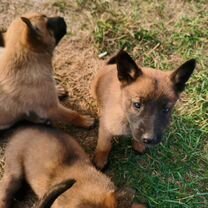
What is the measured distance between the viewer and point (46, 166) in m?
5.02

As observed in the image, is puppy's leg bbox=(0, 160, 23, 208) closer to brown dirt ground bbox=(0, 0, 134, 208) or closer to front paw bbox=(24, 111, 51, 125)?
brown dirt ground bbox=(0, 0, 134, 208)

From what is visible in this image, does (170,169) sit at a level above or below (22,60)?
below

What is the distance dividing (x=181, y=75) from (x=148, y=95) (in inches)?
16.2

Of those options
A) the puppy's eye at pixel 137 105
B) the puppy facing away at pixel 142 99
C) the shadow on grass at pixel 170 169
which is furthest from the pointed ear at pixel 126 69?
the shadow on grass at pixel 170 169

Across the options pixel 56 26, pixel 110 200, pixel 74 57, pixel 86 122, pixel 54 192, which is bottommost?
pixel 86 122

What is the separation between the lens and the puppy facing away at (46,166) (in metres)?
4.81

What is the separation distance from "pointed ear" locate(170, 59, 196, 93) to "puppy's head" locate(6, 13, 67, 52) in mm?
1334

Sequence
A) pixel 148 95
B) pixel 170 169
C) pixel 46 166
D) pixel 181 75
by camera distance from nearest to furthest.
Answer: pixel 148 95, pixel 181 75, pixel 46 166, pixel 170 169

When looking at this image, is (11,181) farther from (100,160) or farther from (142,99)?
(142,99)

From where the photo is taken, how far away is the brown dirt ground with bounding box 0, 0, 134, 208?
5887mm

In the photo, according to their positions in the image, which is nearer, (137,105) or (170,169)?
(137,105)

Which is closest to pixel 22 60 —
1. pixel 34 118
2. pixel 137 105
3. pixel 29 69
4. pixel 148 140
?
pixel 29 69

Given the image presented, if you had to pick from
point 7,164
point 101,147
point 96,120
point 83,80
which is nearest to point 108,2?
point 83,80

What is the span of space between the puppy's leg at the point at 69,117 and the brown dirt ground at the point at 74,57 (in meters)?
0.11
